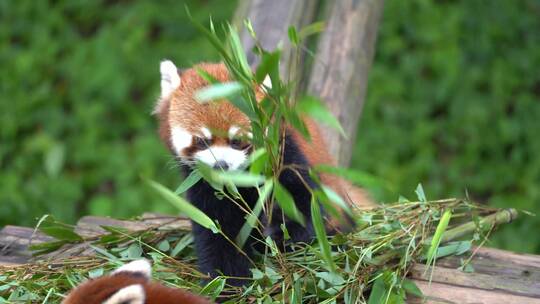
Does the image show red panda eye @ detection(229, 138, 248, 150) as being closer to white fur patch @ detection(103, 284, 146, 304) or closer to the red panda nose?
the red panda nose

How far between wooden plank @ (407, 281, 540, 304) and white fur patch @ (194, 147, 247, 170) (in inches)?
23.1

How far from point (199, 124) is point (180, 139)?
115 mm

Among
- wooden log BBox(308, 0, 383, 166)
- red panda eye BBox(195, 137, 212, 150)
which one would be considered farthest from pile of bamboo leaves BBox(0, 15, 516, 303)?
wooden log BBox(308, 0, 383, 166)

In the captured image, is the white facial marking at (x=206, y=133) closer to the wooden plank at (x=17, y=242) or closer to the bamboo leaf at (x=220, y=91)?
the bamboo leaf at (x=220, y=91)

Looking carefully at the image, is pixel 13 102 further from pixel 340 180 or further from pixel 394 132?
pixel 340 180

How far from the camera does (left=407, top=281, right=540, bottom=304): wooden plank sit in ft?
7.77

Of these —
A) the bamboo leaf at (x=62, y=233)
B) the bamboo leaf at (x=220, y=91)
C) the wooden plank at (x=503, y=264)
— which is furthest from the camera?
the bamboo leaf at (x=62, y=233)

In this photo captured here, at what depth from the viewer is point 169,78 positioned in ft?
9.02

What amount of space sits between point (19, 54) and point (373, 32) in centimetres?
282

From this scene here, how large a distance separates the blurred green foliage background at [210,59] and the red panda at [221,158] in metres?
2.36

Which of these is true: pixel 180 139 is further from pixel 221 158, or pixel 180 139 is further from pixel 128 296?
pixel 128 296

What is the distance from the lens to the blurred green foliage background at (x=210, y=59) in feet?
16.9

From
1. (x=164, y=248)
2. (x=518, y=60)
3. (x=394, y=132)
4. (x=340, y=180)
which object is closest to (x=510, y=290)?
(x=340, y=180)

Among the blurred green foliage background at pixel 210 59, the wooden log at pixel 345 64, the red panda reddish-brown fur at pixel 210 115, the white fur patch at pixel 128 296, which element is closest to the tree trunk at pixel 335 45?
the wooden log at pixel 345 64
